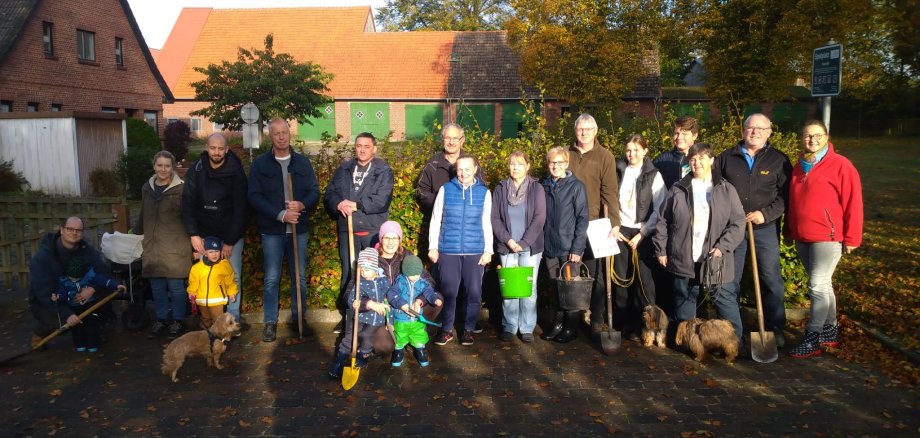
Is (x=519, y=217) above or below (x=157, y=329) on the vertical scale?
above

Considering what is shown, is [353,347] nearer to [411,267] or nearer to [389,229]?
[411,267]

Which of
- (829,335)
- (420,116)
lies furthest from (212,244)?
(420,116)

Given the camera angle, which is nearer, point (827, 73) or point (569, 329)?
point (569, 329)

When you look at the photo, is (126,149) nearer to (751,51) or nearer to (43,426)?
(43,426)

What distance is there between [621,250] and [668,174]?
2.84 ft

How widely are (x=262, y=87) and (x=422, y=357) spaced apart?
2863 centimetres

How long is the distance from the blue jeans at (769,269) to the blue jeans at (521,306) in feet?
5.98

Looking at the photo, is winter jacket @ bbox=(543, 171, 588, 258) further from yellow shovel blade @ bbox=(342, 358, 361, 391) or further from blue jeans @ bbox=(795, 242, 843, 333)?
yellow shovel blade @ bbox=(342, 358, 361, 391)

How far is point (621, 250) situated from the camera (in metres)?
6.61

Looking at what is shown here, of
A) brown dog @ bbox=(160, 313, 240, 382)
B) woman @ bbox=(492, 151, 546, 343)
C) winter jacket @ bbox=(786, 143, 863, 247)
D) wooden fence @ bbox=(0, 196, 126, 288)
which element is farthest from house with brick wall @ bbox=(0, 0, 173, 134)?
winter jacket @ bbox=(786, 143, 863, 247)

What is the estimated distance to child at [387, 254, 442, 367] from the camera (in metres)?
6.00

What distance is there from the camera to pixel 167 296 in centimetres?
707

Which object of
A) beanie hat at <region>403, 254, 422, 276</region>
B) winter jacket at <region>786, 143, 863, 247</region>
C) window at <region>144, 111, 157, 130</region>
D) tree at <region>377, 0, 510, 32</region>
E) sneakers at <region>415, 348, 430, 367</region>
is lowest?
sneakers at <region>415, 348, 430, 367</region>

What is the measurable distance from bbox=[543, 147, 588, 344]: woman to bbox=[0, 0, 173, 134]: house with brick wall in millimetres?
23601
